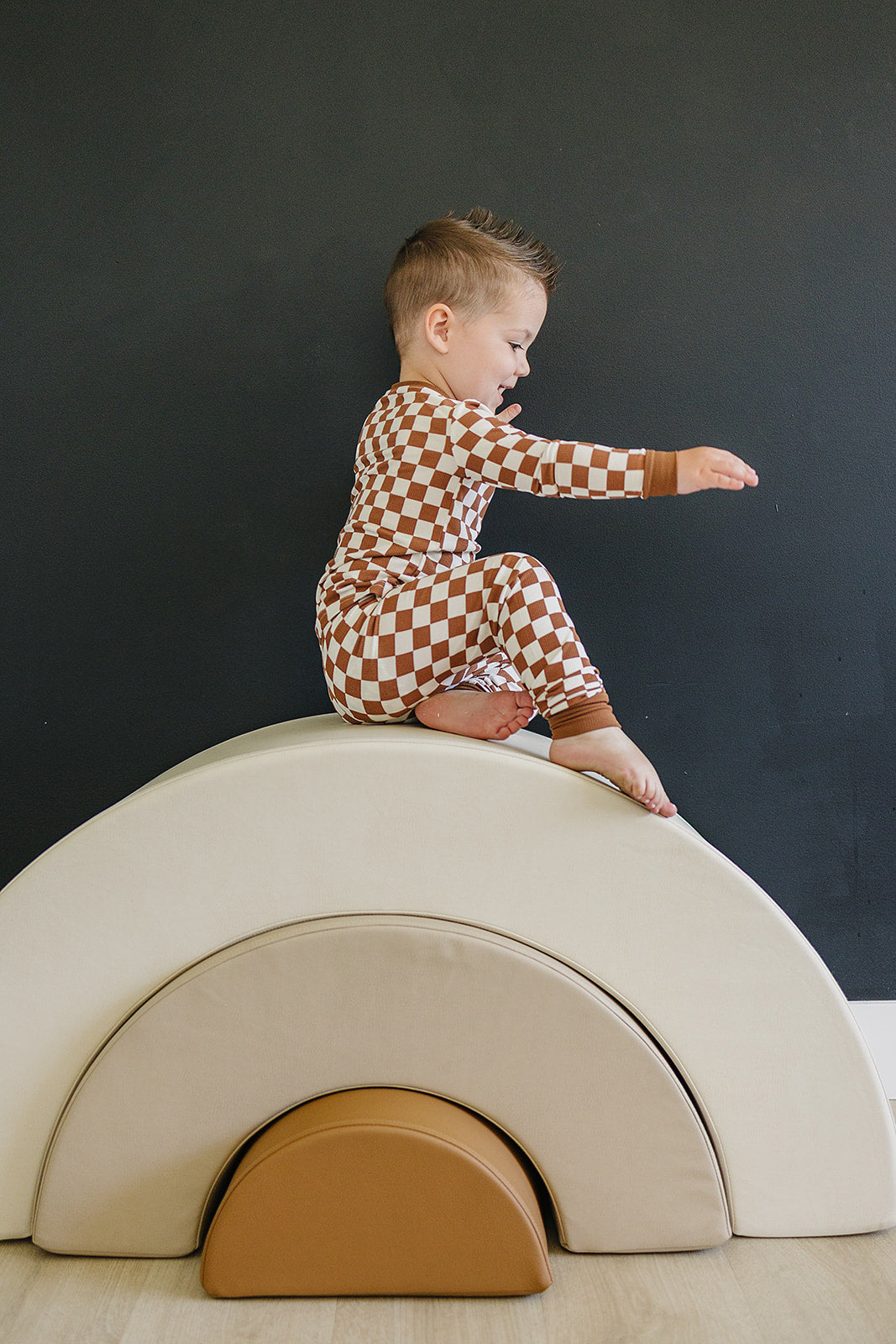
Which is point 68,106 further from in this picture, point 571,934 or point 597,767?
point 571,934

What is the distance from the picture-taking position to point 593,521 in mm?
1426

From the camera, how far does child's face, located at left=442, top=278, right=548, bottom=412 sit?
1221 mm

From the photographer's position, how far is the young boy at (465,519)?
1.03 metres

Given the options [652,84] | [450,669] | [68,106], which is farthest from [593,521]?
[68,106]

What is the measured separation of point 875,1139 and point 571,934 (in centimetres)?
40

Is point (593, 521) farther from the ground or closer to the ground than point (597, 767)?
farther from the ground

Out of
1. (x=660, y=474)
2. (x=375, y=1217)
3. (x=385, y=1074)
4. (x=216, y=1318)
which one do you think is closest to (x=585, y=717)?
(x=660, y=474)

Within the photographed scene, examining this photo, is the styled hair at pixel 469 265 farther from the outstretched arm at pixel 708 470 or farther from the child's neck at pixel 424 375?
the outstretched arm at pixel 708 470

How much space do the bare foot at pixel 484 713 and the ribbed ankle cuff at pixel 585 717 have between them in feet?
0.16

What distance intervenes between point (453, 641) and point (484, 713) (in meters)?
0.09

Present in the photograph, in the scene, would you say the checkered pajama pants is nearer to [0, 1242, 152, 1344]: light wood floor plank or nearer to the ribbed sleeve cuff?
the ribbed sleeve cuff

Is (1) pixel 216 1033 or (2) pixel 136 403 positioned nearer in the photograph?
(1) pixel 216 1033

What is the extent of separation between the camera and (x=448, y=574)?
1.09 m

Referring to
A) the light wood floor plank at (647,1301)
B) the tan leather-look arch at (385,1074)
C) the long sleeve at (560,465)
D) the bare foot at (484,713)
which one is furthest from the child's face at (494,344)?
the light wood floor plank at (647,1301)
